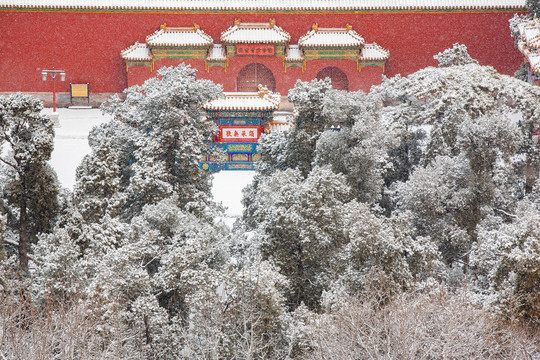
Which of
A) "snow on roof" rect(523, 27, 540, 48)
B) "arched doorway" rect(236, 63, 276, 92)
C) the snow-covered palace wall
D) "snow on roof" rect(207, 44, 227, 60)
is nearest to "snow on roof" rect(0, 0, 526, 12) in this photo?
the snow-covered palace wall

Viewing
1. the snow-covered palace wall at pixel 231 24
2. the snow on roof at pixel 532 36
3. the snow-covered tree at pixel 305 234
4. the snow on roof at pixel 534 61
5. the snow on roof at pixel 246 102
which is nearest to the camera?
the snow-covered tree at pixel 305 234

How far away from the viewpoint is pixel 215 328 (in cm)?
1197

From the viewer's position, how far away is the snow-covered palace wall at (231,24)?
88.2 ft

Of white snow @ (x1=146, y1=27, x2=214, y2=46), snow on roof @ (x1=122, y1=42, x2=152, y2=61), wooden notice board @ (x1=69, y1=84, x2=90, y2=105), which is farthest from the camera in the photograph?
wooden notice board @ (x1=69, y1=84, x2=90, y2=105)

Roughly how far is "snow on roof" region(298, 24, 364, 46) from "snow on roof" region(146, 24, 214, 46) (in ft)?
10.3

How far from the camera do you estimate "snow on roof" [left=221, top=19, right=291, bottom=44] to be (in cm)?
2636

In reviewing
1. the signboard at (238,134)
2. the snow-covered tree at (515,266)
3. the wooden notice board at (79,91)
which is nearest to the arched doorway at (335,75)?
the signboard at (238,134)

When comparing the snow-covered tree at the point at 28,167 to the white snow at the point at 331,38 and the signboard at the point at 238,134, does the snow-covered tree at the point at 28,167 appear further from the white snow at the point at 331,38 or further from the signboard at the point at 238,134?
the white snow at the point at 331,38

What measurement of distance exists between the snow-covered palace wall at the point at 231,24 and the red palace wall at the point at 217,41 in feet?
0.11

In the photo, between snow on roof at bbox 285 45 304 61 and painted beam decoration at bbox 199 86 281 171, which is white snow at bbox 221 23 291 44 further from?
painted beam decoration at bbox 199 86 281 171

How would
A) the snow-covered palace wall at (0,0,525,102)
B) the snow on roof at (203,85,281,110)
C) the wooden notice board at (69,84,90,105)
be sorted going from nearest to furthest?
1. the snow on roof at (203,85,281,110)
2. the snow-covered palace wall at (0,0,525,102)
3. the wooden notice board at (69,84,90,105)

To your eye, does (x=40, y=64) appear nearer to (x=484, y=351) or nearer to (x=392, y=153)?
(x=392, y=153)

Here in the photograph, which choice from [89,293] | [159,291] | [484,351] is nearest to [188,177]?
[159,291]

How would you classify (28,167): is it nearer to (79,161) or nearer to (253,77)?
(79,161)
